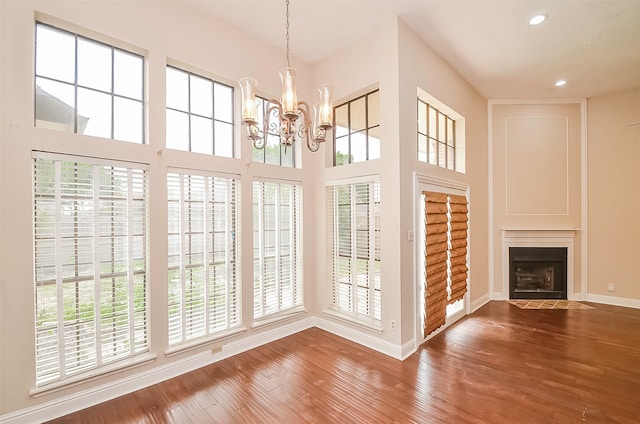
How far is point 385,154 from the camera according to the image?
3.18 meters

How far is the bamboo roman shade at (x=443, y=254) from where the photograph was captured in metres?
3.44

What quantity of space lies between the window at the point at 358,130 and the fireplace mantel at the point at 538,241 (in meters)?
3.51

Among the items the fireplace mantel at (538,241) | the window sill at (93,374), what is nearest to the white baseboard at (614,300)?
the fireplace mantel at (538,241)

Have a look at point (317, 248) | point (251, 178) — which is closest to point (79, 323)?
point (251, 178)

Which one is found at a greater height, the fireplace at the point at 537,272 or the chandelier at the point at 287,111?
the chandelier at the point at 287,111

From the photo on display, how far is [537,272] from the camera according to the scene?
530cm

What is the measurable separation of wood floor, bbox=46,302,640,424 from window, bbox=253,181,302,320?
519mm

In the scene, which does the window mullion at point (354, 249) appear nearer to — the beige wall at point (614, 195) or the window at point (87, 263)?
the window at point (87, 263)

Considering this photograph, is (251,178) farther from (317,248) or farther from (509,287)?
(509,287)

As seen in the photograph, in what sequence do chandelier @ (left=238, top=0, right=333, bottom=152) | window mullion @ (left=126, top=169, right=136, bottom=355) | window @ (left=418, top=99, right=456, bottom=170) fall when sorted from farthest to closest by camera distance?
window @ (left=418, top=99, right=456, bottom=170) < window mullion @ (left=126, top=169, right=136, bottom=355) < chandelier @ (left=238, top=0, right=333, bottom=152)

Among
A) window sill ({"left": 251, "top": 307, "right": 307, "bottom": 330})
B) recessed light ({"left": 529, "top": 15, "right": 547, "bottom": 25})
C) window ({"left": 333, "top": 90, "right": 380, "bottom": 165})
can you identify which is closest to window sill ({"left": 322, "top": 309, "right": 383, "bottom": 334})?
window sill ({"left": 251, "top": 307, "right": 307, "bottom": 330})

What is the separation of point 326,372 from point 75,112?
10.7ft

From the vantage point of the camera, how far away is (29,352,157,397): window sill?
2.12 metres

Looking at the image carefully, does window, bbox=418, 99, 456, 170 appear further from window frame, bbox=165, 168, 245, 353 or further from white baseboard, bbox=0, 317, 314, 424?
white baseboard, bbox=0, 317, 314, 424
